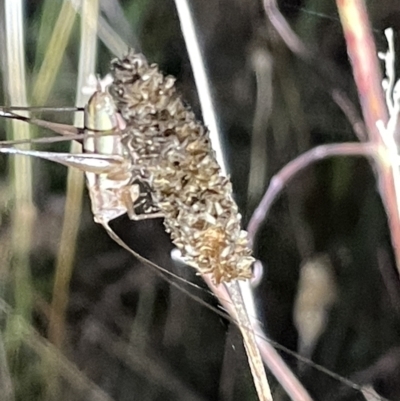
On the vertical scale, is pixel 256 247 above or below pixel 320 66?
below

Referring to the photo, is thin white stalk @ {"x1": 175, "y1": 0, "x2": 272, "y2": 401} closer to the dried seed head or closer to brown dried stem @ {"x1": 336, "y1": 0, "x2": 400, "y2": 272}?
the dried seed head

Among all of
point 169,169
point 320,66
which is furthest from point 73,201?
point 320,66

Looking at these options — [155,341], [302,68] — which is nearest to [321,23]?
[302,68]

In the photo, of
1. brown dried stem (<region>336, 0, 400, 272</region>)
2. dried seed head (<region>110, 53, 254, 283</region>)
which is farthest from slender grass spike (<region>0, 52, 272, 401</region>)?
brown dried stem (<region>336, 0, 400, 272</region>)

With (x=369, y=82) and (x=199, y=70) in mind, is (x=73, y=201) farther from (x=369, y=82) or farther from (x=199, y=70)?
(x=369, y=82)

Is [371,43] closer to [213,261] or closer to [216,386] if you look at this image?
[213,261]

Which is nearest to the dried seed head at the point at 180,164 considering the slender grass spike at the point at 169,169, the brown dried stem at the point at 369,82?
the slender grass spike at the point at 169,169

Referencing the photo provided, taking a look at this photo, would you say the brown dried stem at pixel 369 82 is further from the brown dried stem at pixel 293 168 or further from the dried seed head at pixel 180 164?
the dried seed head at pixel 180 164
